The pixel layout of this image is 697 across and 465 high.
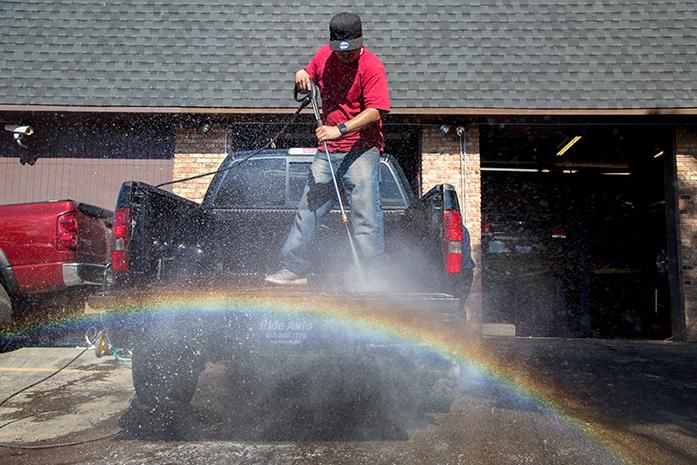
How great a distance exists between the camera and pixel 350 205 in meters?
3.69

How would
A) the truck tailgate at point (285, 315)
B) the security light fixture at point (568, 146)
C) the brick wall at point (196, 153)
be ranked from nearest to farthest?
the truck tailgate at point (285, 315) < the brick wall at point (196, 153) < the security light fixture at point (568, 146)

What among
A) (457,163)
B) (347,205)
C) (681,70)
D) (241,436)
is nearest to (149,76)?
(457,163)

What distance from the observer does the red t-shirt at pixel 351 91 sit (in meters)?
3.66

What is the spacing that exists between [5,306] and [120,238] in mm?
3755

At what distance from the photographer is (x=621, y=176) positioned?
39.8ft

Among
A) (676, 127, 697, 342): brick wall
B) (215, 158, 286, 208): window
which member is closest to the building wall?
(215, 158, 286, 208): window

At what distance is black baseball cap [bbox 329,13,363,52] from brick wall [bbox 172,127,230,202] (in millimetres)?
5938

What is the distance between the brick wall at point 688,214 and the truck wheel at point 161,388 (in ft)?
27.1

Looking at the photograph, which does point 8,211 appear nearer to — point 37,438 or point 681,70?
point 37,438

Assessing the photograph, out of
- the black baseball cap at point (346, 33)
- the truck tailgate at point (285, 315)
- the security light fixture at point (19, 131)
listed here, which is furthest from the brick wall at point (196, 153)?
the truck tailgate at point (285, 315)

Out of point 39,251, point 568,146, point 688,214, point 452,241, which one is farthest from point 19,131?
point 688,214

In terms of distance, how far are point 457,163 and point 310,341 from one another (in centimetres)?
666

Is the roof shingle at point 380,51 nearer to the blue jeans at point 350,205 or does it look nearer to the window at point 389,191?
the window at point 389,191

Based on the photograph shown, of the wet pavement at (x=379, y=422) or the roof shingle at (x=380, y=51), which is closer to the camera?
the wet pavement at (x=379, y=422)
